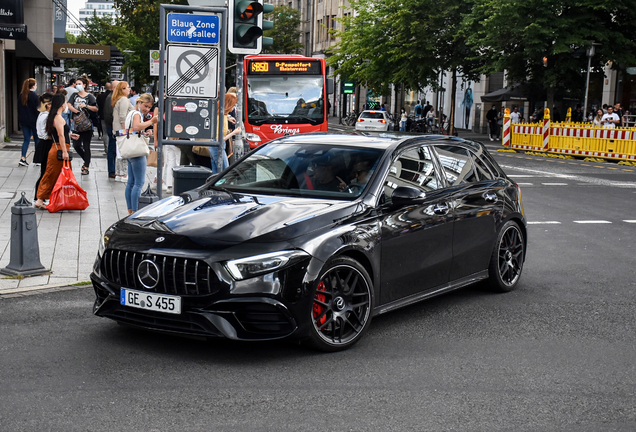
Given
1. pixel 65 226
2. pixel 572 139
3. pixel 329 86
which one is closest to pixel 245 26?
pixel 65 226

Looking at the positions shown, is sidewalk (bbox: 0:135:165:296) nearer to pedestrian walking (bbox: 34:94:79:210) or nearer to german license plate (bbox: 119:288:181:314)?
pedestrian walking (bbox: 34:94:79:210)

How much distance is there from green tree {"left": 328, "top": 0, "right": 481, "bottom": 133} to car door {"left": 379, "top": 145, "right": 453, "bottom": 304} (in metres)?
33.8

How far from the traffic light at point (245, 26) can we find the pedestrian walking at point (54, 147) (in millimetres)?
2482

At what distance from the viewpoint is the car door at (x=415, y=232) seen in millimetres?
6129

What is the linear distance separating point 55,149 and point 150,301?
7.09 meters

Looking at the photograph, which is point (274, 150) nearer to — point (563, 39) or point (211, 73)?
point (211, 73)

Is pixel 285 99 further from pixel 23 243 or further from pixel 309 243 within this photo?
pixel 309 243

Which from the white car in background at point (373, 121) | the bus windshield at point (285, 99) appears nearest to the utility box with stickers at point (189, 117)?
the bus windshield at point (285, 99)

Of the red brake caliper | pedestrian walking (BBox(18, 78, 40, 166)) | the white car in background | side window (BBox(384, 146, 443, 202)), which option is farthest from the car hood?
the white car in background

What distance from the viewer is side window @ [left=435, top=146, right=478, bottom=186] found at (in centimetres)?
709

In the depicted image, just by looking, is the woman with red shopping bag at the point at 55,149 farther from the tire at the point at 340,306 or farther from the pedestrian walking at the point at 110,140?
the tire at the point at 340,306

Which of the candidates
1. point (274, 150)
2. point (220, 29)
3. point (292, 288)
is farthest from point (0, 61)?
point (292, 288)

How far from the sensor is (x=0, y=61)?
26219mm

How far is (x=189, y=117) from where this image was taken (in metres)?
9.45
